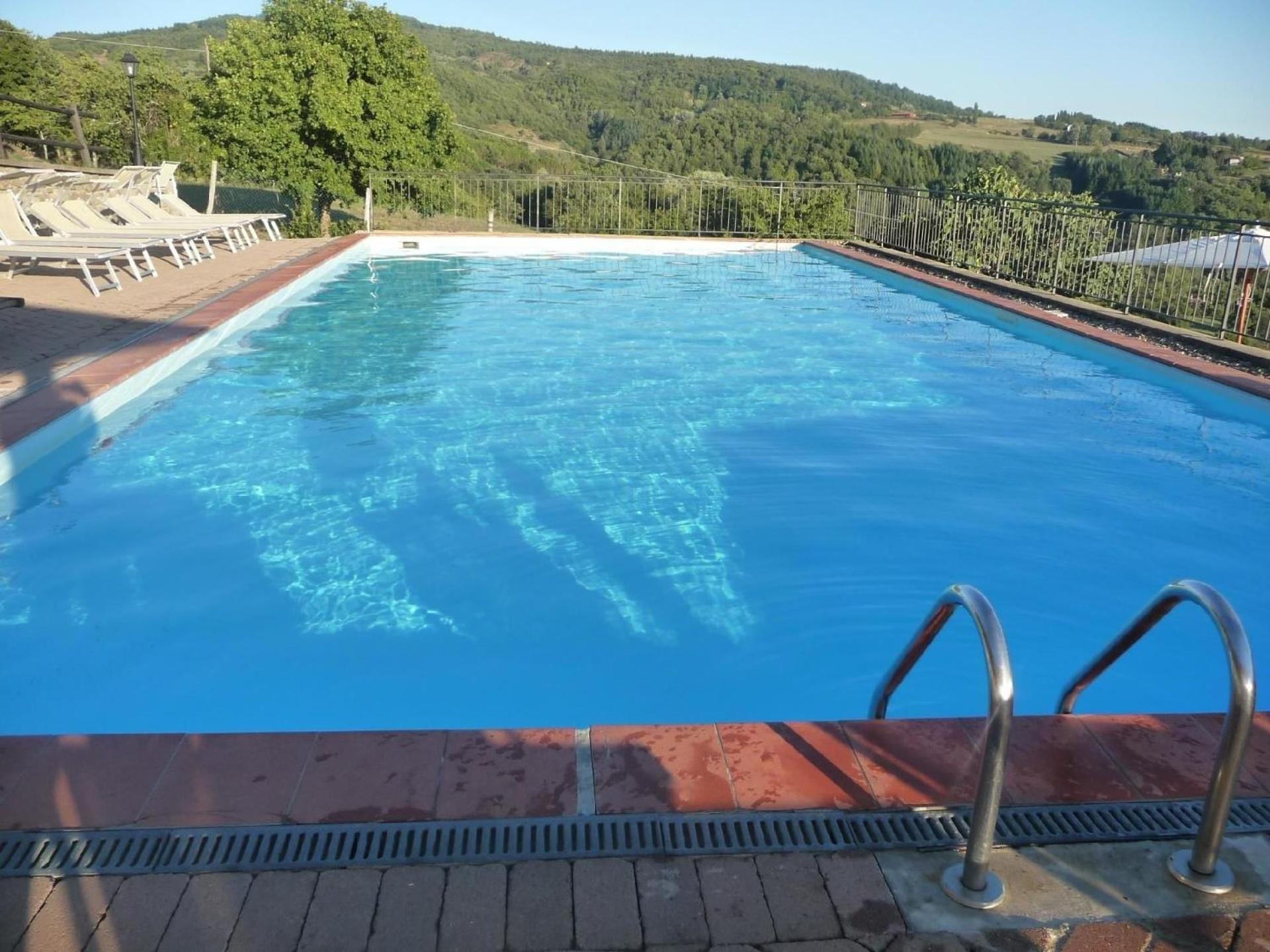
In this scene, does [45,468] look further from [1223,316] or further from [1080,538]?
[1223,316]

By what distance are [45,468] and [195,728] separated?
99.4 inches

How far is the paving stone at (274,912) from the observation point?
1713 mm

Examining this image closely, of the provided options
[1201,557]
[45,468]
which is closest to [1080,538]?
[1201,557]

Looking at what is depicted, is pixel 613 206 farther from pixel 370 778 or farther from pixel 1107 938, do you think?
pixel 1107 938

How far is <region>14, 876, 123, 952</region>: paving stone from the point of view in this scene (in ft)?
5.57

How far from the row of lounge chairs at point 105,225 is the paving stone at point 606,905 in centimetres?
884

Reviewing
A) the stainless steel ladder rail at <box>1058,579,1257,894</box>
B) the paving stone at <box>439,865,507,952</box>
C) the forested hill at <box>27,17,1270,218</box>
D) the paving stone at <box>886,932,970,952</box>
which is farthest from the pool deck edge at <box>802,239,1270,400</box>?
the forested hill at <box>27,17,1270,218</box>

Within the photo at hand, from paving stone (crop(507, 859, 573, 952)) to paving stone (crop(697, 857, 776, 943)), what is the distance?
27 cm

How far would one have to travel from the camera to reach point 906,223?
14.9 meters

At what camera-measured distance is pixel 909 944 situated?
1740mm

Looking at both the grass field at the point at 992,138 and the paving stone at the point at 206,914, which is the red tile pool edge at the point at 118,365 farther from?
the grass field at the point at 992,138

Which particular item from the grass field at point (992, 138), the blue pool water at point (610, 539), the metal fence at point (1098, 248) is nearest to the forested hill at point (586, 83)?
the grass field at point (992, 138)

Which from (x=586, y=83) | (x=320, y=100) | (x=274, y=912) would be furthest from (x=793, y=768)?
(x=586, y=83)

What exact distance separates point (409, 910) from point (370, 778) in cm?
43
